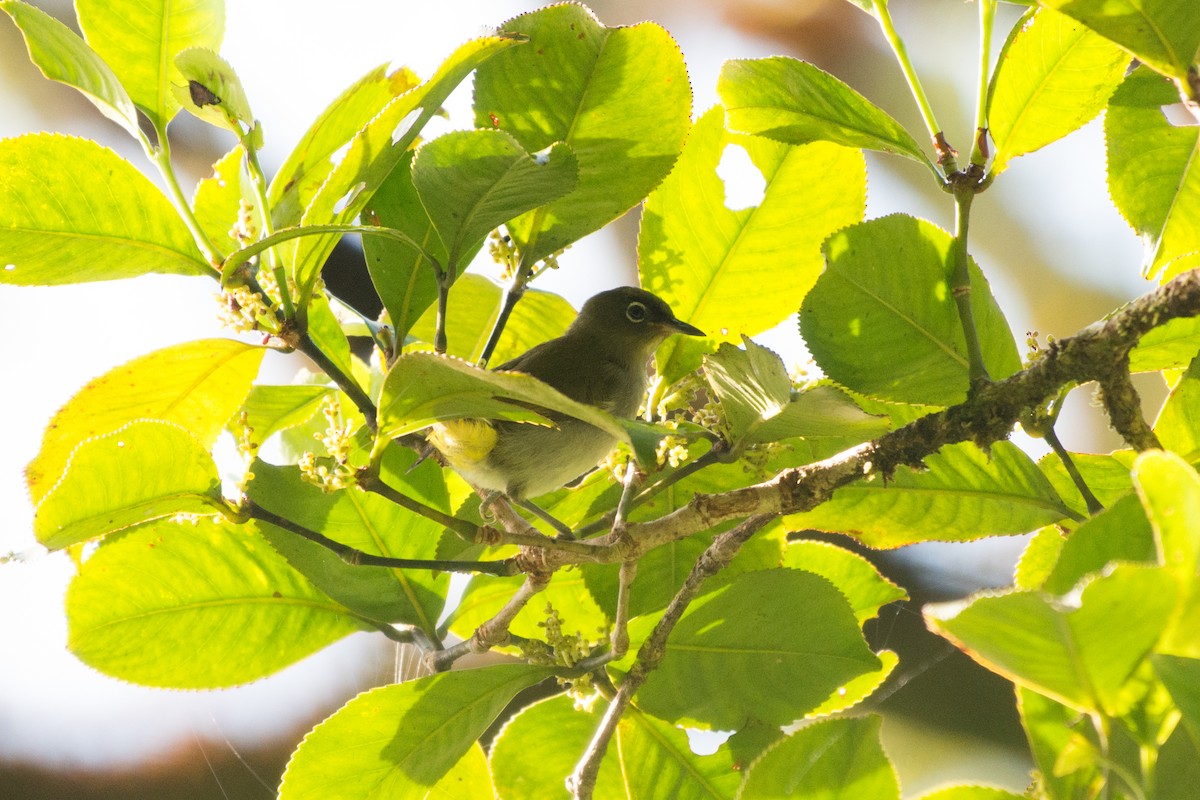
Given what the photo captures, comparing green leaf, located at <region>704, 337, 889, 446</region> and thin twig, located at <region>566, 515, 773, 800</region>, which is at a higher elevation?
green leaf, located at <region>704, 337, 889, 446</region>

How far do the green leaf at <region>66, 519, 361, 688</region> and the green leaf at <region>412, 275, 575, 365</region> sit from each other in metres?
0.39

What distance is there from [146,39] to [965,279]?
0.87 meters

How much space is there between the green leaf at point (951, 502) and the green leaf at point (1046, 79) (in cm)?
32

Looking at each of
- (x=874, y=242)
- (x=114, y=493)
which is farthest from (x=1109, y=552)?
(x=114, y=493)

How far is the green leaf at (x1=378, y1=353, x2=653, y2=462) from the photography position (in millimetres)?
687

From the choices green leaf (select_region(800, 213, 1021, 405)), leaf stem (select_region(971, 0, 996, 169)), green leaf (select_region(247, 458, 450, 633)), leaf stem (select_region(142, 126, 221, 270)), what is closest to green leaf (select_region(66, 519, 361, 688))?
green leaf (select_region(247, 458, 450, 633))

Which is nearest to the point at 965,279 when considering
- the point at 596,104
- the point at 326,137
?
the point at 596,104

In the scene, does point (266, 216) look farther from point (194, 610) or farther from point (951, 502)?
point (951, 502)

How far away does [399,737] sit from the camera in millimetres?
1059

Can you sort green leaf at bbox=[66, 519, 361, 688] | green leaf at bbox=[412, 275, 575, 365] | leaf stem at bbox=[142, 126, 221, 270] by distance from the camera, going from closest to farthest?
leaf stem at bbox=[142, 126, 221, 270], green leaf at bbox=[66, 519, 361, 688], green leaf at bbox=[412, 275, 575, 365]

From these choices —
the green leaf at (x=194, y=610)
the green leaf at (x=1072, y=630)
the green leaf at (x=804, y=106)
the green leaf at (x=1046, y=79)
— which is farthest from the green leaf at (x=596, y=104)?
the green leaf at (x=1072, y=630)

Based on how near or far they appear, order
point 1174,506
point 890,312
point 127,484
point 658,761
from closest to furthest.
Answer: point 1174,506, point 127,484, point 890,312, point 658,761

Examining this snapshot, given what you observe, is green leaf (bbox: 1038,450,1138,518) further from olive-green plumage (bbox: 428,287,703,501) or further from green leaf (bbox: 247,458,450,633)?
green leaf (bbox: 247,458,450,633)

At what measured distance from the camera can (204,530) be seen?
118 centimetres
